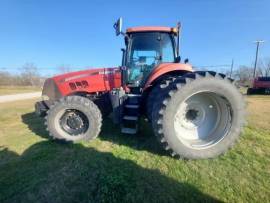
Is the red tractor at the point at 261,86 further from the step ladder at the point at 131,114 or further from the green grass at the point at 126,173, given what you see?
the step ladder at the point at 131,114

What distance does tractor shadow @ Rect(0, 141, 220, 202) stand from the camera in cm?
243

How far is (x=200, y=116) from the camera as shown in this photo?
3.69 metres

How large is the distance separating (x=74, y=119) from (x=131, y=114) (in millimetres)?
1226

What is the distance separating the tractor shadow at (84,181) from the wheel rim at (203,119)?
103cm

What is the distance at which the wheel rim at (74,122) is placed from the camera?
4207 millimetres

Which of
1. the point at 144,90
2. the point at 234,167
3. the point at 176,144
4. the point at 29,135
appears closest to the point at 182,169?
the point at 176,144

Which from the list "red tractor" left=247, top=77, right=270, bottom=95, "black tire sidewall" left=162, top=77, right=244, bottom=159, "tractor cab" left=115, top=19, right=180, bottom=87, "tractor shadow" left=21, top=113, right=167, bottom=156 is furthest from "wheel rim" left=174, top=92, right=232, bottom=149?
"red tractor" left=247, top=77, right=270, bottom=95

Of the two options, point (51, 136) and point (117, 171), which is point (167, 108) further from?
point (51, 136)

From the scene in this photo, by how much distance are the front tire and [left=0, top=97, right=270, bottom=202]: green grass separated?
207 millimetres

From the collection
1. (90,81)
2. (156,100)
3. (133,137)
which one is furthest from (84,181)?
(90,81)

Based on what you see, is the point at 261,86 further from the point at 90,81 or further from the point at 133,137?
the point at 90,81

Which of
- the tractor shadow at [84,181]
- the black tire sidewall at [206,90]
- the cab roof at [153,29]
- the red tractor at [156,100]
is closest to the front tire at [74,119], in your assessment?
the red tractor at [156,100]

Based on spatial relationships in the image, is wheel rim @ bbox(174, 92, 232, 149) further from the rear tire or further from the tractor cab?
the tractor cab

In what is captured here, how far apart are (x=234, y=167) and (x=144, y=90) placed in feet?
6.91
